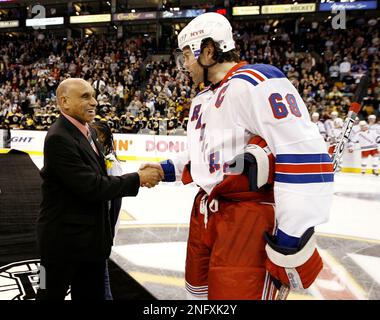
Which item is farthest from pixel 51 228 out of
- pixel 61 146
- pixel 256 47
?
pixel 256 47

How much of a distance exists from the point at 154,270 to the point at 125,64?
1946 centimetres

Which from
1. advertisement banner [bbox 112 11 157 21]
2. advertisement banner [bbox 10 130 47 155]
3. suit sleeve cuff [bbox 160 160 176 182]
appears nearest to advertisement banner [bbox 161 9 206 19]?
advertisement banner [bbox 112 11 157 21]

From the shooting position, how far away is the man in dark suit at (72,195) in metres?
1.91

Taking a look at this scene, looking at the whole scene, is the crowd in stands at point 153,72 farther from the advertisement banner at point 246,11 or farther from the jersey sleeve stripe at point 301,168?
the jersey sleeve stripe at point 301,168

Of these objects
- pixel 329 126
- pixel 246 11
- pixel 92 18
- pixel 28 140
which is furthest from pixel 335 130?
pixel 92 18

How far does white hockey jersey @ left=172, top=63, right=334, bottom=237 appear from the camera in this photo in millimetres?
1472

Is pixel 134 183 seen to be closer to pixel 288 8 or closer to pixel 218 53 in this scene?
pixel 218 53

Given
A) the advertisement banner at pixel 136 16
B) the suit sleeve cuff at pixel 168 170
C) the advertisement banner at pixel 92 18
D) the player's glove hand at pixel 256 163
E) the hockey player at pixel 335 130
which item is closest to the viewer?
the player's glove hand at pixel 256 163

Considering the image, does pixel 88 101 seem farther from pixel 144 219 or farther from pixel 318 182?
pixel 144 219

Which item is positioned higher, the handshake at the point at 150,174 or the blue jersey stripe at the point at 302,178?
the blue jersey stripe at the point at 302,178

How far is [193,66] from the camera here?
187cm

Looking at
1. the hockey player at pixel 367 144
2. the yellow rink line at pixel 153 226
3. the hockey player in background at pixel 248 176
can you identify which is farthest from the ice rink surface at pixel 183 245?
the hockey player at pixel 367 144

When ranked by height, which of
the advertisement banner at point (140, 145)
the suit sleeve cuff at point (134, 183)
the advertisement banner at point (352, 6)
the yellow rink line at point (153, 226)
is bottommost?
the yellow rink line at point (153, 226)

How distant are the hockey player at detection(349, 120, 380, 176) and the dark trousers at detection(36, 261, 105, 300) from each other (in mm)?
10757
